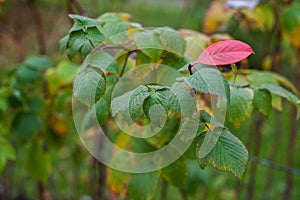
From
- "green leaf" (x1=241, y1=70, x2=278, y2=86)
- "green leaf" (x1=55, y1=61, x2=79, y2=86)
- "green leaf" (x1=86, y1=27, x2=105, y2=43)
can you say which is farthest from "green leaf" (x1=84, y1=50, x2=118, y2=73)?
"green leaf" (x1=55, y1=61, x2=79, y2=86)

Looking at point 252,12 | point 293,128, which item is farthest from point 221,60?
point 293,128

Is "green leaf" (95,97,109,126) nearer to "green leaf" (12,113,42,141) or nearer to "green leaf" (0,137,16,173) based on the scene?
"green leaf" (0,137,16,173)

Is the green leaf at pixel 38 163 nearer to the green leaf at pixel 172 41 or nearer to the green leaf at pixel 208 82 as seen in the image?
the green leaf at pixel 172 41

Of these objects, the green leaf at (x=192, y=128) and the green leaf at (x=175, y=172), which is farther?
the green leaf at (x=175, y=172)

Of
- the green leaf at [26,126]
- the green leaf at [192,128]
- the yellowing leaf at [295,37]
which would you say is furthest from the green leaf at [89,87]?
the yellowing leaf at [295,37]

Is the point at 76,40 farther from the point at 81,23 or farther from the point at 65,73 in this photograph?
the point at 65,73

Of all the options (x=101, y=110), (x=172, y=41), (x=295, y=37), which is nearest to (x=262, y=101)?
(x=172, y=41)
